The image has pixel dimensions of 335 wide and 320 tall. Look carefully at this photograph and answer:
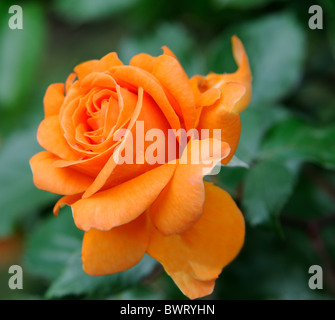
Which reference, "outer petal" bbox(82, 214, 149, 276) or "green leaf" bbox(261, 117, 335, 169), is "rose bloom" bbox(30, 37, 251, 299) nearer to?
"outer petal" bbox(82, 214, 149, 276)

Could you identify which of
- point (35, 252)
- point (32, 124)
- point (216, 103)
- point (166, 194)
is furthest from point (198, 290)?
point (32, 124)

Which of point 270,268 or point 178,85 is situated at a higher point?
point 178,85

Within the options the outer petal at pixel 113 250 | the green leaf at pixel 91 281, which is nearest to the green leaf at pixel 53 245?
the green leaf at pixel 91 281

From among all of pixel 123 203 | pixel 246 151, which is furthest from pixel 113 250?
pixel 246 151

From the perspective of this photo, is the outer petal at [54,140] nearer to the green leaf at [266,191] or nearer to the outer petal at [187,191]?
the outer petal at [187,191]

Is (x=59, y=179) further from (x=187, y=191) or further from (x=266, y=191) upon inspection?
(x=266, y=191)
